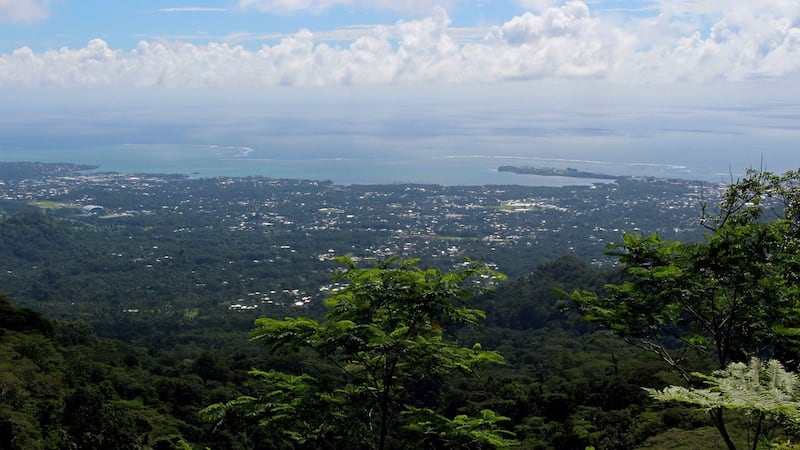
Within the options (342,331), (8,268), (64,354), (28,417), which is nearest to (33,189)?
(8,268)

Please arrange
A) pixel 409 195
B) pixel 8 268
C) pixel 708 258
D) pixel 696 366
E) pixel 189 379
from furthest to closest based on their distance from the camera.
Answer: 1. pixel 409 195
2. pixel 8 268
3. pixel 189 379
4. pixel 696 366
5. pixel 708 258

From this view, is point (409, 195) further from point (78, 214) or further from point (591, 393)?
point (591, 393)

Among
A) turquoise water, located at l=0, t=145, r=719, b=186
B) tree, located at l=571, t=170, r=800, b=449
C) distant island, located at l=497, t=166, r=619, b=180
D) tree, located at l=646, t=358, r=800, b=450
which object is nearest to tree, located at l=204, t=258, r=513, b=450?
tree, located at l=646, t=358, r=800, b=450

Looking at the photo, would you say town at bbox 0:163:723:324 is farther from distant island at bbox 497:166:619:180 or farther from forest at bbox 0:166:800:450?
distant island at bbox 497:166:619:180

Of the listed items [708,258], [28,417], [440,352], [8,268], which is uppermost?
[708,258]

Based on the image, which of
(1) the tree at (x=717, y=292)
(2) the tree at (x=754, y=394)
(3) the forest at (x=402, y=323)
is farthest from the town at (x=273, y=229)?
(2) the tree at (x=754, y=394)

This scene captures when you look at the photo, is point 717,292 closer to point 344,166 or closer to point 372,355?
point 372,355

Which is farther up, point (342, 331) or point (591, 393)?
point (342, 331)

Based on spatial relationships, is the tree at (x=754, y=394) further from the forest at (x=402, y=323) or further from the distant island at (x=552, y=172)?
the distant island at (x=552, y=172)
